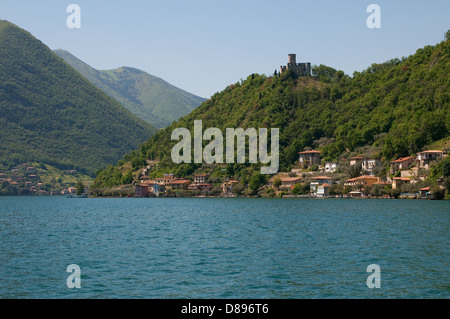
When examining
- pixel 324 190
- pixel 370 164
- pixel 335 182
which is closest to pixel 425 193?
pixel 370 164

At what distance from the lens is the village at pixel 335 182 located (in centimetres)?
11356

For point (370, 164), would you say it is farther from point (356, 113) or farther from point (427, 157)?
point (356, 113)

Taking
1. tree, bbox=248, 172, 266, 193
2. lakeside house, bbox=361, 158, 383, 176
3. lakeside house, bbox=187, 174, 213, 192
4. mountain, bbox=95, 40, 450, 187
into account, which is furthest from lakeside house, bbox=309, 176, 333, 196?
lakeside house, bbox=187, 174, 213, 192

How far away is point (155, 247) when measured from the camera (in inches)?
1545

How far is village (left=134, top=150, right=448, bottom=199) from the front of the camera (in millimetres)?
113562

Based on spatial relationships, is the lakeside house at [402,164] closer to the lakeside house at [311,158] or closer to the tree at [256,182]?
the lakeside house at [311,158]

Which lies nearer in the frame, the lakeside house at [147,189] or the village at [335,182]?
the village at [335,182]

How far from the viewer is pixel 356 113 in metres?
166

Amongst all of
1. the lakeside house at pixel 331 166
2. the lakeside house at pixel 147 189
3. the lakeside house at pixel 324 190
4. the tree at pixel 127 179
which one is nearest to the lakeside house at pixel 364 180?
the lakeside house at pixel 324 190

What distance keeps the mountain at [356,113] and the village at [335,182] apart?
420cm

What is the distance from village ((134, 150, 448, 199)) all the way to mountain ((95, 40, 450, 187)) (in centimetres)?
420

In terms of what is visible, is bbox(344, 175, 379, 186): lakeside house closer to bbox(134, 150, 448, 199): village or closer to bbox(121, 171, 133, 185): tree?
bbox(134, 150, 448, 199): village

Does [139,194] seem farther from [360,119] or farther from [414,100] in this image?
[414,100]

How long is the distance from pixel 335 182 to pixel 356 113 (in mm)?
39161
